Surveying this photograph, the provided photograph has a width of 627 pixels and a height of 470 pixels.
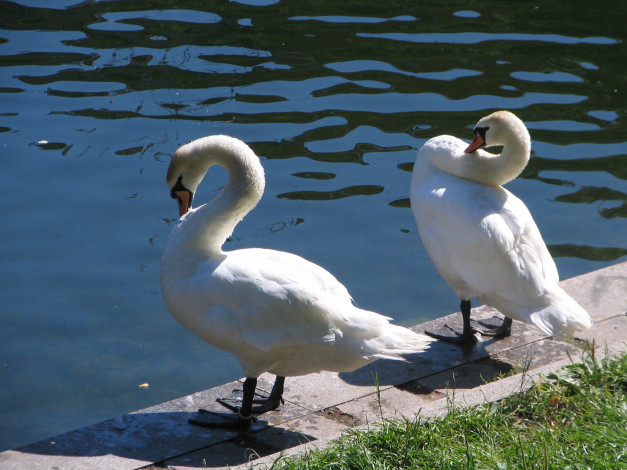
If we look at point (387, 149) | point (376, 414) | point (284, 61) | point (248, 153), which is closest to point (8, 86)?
point (284, 61)

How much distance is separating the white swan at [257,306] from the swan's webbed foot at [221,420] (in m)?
0.01

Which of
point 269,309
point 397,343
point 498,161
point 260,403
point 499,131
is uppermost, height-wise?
point 499,131

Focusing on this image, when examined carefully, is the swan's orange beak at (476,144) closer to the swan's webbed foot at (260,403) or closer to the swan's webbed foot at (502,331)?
the swan's webbed foot at (502,331)

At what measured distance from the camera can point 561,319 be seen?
4.45 meters

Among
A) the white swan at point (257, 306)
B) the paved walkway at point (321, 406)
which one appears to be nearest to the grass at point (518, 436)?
the paved walkway at point (321, 406)

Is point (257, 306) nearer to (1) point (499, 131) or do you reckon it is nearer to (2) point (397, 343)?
(2) point (397, 343)

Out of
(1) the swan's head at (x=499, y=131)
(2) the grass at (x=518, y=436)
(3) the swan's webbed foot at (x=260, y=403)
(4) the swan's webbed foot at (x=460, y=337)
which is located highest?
(1) the swan's head at (x=499, y=131)

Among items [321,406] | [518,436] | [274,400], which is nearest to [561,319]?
[518,436]

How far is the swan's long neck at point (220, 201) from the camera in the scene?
4359 mm

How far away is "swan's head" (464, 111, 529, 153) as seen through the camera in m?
5.28

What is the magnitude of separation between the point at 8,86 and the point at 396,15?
5152 millimetres

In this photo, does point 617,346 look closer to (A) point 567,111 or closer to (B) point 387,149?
(B) point 387,149

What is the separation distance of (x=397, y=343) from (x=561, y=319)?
91 centimetres

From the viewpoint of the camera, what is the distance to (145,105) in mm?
9000
